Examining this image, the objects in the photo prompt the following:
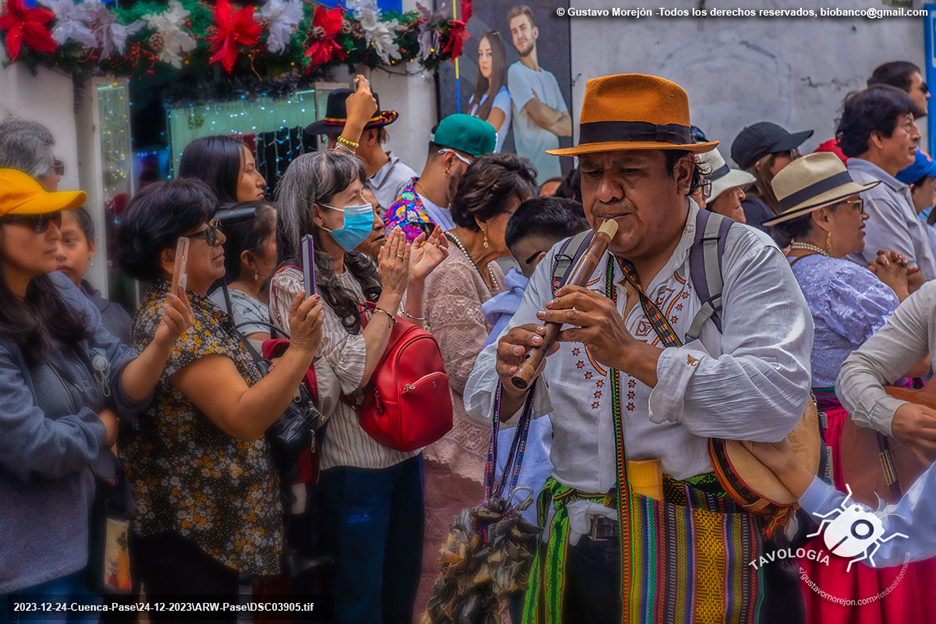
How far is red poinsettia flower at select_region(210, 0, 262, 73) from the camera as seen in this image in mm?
4965

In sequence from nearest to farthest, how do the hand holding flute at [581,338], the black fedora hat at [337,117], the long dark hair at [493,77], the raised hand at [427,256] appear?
the hand holding flute at [581,338]
the raised hand at [427,256]
the black fedora hat at [337,117]
the long dark hair at [493,77]

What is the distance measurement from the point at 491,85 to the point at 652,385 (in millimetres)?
5346

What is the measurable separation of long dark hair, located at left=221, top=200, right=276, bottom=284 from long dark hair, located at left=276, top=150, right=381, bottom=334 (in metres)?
0.12

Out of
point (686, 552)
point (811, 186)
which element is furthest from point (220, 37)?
point (686, 552)

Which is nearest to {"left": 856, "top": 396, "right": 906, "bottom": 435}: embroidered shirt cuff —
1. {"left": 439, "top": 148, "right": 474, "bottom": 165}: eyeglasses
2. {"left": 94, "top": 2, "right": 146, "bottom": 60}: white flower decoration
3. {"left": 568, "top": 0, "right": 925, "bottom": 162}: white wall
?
{"left": 439, "top": 148, "right": 474, "bottom": 165}: eyeglasses

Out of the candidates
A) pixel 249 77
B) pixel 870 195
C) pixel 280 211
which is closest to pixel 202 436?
pixel 280 211

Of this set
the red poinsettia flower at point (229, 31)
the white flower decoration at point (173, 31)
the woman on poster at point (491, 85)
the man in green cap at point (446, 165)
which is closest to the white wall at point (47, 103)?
the white flower decoration at point (173, 31)

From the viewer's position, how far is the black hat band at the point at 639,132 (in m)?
2.23

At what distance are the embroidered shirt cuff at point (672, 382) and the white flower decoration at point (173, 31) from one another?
3.77m

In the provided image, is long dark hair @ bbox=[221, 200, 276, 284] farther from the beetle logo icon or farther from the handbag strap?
the beetle logo icon

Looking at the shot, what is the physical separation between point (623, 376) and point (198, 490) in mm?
1396

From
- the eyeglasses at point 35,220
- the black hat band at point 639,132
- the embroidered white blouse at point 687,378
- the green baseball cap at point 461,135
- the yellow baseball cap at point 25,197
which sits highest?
the green baseball cap at point 461,135

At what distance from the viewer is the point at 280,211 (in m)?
3.39

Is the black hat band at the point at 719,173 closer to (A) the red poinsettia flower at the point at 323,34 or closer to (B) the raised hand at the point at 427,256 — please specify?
(B) the raised hand at the point at 427,256
